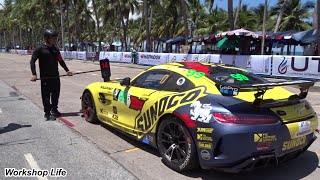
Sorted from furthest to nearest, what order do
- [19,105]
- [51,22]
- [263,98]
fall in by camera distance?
[51,22] < [19,105] < [263,98]

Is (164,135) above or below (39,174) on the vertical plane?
above

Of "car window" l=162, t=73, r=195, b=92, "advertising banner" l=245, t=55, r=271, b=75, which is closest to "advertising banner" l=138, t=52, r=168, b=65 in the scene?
"advertising banner" l=245, t=55, r=271, b=75

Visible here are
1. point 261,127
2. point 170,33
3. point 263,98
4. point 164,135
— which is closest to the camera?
point 261,127

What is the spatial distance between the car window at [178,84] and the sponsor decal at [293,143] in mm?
1301

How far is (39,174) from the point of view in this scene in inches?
186

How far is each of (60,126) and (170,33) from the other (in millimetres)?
51457

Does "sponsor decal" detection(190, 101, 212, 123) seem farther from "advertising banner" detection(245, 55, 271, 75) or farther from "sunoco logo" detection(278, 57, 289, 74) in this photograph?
"advertising banner" detection(245, 55, 271, 75)

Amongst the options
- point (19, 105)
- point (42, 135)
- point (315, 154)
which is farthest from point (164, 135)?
point (19, 105)

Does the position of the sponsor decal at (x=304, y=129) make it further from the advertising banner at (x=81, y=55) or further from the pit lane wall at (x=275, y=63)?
the advertising banner at (x=81, y=55)

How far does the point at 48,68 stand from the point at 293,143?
5380 millimetres

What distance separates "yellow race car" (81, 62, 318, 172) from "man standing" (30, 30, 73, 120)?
114 inches

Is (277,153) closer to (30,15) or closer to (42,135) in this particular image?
(42,135)

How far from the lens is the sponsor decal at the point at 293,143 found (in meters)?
4.23

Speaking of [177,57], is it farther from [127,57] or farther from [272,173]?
[272,173]
